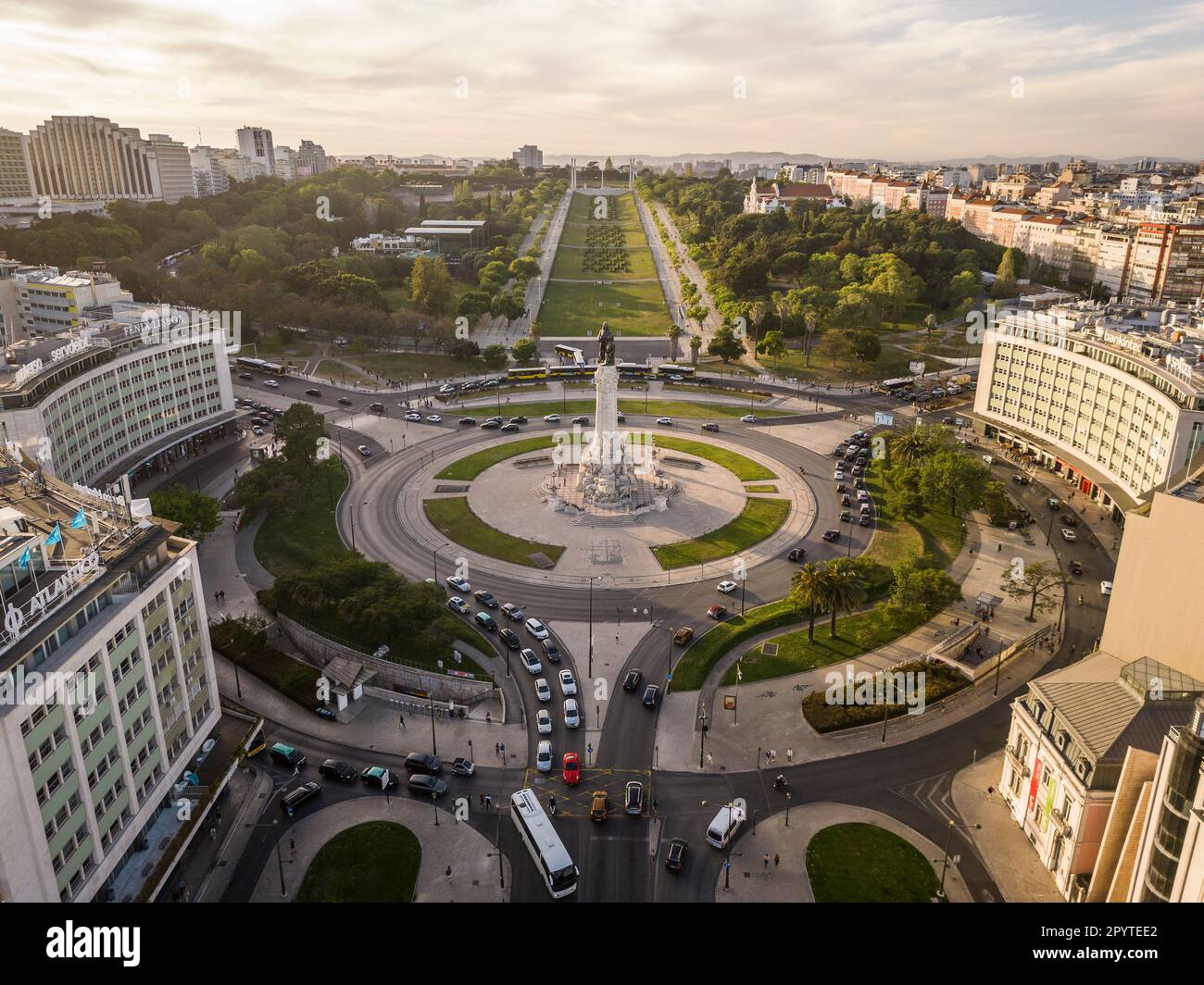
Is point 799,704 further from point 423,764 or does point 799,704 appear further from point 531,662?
point 423,764

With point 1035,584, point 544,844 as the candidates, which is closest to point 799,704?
point 544,844

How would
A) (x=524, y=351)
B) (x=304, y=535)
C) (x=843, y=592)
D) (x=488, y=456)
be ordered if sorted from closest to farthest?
1. (x=843, y=592)
2. (x=304, y=535)
3. (x=488, y=456)
4. (x=524, y=351)

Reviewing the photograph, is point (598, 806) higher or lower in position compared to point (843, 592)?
lower

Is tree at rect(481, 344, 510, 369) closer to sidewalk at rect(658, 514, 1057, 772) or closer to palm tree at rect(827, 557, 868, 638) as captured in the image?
sidewalk at rect(658, 514, 1057, 772)

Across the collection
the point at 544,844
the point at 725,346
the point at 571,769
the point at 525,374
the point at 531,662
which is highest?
the point at 725,346

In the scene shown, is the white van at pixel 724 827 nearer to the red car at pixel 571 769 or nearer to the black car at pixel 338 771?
the red car at pixel 571 769

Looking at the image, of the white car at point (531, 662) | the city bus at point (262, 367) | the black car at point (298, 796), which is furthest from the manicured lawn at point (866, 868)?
the city bus at point (262, 367)
